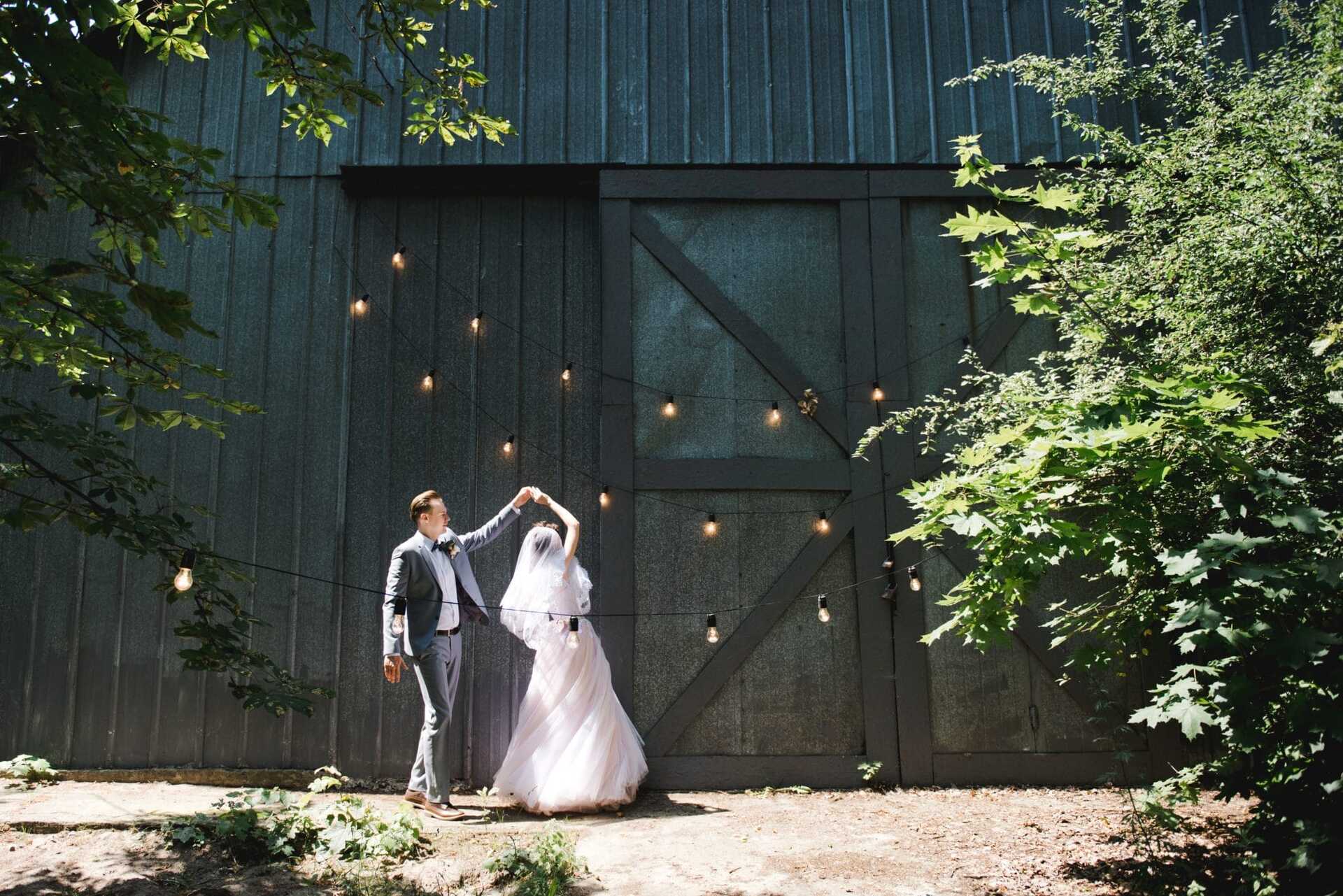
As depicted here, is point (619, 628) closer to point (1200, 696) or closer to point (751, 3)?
point (1200, 696)

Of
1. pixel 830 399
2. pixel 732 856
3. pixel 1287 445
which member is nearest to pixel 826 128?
pixel 830 399

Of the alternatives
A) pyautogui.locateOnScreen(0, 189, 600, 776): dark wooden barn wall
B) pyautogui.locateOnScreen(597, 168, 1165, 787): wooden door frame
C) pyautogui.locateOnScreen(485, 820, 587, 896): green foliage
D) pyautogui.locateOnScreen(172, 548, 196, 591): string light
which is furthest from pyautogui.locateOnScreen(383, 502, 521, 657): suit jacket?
pyautogui.locateOnScreen(485, 820, 587, 896): green foliage

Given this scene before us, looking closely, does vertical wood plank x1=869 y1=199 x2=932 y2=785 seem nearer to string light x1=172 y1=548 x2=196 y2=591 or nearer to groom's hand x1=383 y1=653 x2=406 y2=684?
groom's hand x1=383 y1=653 x2=406 y2=684

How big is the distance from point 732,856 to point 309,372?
4.43 m

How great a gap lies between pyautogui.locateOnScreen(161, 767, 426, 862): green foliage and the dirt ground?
98 millimetres

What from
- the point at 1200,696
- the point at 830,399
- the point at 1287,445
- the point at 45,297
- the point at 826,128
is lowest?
the point at 1200,696

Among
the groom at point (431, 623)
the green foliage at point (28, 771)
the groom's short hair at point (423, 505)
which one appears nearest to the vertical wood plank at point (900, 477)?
the groom at point (431, 623)

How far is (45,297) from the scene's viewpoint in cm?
364

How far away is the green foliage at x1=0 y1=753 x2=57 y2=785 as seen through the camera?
600 cm

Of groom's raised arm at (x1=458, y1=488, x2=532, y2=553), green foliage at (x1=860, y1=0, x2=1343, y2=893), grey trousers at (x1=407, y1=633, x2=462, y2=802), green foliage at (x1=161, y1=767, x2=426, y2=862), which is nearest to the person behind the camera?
green foliage at (x1=860, y1=0, x2=1343, y2=893)

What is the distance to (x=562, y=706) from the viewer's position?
5.82 m

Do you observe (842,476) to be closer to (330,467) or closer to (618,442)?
(618,442)

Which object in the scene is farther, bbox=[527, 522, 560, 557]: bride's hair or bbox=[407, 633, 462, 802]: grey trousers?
bbox=[527, 522, 560, 557]: bride's hair

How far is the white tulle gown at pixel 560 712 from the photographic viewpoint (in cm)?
567
